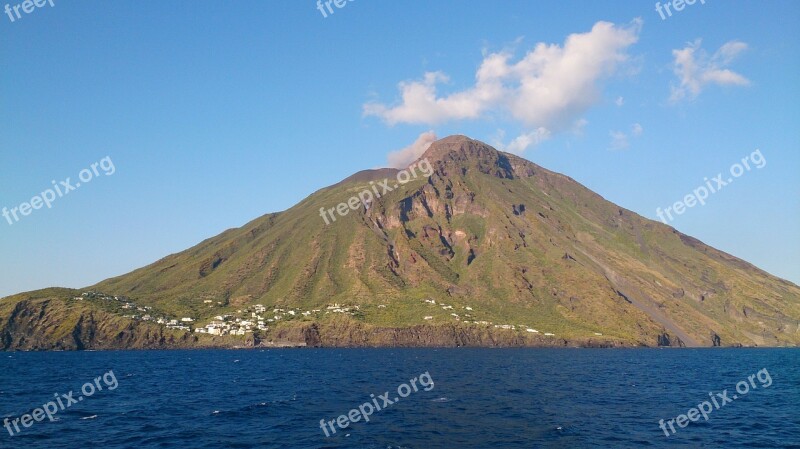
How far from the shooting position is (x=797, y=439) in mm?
54719

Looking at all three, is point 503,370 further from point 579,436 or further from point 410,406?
point 579,436

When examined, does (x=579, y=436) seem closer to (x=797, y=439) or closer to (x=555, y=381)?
(x=797, y=439)

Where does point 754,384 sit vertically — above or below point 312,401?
below

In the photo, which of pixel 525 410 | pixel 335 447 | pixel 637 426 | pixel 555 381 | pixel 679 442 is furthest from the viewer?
pixel 555 381

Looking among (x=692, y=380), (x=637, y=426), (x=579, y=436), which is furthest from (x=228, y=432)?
(x=692, y=380)

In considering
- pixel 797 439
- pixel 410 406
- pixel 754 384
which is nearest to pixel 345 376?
pixel 410 406

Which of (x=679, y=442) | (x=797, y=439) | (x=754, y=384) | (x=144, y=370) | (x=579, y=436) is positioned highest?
(x=144, y=370)

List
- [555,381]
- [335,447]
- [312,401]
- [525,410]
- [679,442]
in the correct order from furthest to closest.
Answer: [555,381] < [312,401] < [525,410] < [679,442] < [335,447]

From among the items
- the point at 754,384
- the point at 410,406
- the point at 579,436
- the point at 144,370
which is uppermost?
the point at 144,370

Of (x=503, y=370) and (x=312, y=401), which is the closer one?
(x=312, y=401)

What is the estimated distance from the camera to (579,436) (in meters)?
53.7

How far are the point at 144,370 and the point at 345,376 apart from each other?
202 feet

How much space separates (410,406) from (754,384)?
291ft

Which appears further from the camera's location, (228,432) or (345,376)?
(345,376)
